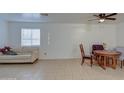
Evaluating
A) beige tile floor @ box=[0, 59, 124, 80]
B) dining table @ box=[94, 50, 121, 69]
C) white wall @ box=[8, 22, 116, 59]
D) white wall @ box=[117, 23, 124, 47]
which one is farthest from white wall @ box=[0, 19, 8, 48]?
white wall @ box=[117, 23, 124, 47]

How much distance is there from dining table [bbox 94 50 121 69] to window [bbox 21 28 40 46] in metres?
3.66

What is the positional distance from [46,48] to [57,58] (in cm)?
84

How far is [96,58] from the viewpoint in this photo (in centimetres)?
742

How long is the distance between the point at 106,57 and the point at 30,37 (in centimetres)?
448

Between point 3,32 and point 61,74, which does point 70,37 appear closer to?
point 3,32

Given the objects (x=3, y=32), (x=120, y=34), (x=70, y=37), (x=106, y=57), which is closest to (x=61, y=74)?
(x=106, y=57)

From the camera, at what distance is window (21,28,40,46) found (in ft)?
30.4

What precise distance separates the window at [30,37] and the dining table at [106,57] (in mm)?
3661

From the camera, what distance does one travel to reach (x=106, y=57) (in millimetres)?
6793

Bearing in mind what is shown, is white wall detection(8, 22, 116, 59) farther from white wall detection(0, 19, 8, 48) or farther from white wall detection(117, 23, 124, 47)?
white wall detection(0, 19, 8, 48)
